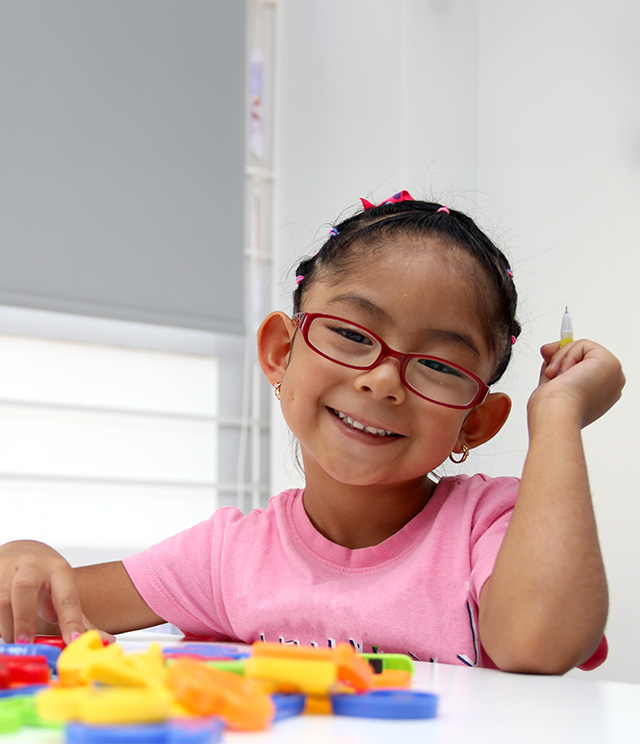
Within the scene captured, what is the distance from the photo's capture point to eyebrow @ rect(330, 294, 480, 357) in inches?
32.9

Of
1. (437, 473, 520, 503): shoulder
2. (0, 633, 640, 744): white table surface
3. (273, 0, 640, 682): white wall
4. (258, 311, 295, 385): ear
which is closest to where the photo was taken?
(0, 633, 640, 744): white table surface

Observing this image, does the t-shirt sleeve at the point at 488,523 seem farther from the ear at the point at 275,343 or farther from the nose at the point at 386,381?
the ear at the point at 275,343

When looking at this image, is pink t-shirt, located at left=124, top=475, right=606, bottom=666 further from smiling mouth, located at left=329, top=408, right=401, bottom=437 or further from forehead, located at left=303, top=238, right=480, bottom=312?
forehead, located at left=303, top=238, right=480, bottom=312

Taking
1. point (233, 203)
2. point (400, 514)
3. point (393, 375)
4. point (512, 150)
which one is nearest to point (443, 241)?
point (393, 375)

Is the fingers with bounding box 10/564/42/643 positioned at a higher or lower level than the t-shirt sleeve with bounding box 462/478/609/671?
lower

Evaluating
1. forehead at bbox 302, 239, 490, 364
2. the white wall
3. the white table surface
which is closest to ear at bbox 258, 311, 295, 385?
forehead at bbox 302, 239, 490, 364

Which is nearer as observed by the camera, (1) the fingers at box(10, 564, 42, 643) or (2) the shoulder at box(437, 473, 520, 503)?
(1) the fingers at box(10, 564, 42, 643)

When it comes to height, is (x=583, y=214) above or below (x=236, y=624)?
above

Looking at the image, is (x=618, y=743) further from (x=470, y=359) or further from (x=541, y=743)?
(x=470, y=359)

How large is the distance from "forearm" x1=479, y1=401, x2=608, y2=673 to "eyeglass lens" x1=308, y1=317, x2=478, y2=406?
0.40 feet

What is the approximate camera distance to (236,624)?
89 cm

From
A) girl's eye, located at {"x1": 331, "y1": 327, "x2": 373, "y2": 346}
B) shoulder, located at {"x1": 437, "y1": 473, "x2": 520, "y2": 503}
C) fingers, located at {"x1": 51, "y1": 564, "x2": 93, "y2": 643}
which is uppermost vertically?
girl's eye, located at {"x1": 331, "y1": 327, "x2": 373, "y2": 346}

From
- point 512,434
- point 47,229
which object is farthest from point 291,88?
point 512,434

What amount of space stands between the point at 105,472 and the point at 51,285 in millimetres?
465
